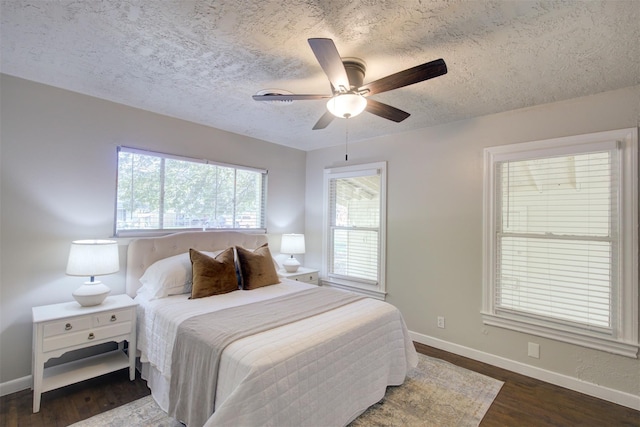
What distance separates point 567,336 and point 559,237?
876 millimetres

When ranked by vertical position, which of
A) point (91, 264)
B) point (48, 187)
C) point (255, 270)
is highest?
point (48, 187)

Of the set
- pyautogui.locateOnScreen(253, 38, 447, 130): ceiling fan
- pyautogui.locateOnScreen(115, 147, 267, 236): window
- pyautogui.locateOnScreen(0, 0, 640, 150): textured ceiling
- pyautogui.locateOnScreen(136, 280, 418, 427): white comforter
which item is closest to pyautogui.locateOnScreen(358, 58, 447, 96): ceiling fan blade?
pyautogui.locateOnScreen(253, 38, 447, 130): ceiling fan

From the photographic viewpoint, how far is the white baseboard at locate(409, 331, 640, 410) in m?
2.37

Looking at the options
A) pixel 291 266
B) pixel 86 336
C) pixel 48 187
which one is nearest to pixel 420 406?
pixel 291 266

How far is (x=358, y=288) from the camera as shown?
4.10 m

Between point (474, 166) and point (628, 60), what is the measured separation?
1.34 meters

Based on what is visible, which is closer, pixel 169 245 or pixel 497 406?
pixel 497 406

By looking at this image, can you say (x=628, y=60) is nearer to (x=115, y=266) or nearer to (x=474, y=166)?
(x=474, y=166)

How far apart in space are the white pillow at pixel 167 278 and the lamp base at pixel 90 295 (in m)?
0.34

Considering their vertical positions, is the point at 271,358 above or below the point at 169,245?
below

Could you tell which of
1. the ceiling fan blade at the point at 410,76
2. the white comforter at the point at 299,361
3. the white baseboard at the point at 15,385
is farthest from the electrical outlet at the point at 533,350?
the white baseboard at the point at 15,385

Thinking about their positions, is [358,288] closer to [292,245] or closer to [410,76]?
[292,245]

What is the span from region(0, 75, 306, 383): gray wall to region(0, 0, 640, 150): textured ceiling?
21cm

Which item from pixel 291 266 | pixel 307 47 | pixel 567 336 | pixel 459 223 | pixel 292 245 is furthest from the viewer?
pixel 292 245
